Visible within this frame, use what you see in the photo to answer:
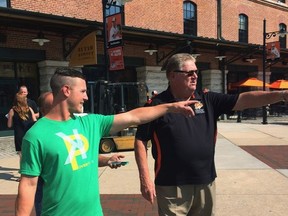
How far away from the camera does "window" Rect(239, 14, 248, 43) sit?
973 inches

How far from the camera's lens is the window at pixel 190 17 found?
2119cm

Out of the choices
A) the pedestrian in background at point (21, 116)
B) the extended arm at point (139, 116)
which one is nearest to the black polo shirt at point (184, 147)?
the extended arm at point (139, 116)

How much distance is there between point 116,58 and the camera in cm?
1165

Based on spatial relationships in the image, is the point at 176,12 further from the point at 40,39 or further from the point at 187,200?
the point at 187,200

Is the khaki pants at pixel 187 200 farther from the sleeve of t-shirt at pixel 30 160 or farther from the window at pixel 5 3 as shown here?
the window at pixel 5 3

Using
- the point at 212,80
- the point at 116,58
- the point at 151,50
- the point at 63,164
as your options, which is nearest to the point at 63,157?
the point at 63,164

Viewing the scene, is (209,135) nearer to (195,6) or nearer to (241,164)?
(241,164)

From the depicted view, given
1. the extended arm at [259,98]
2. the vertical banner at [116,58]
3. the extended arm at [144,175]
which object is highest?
the vertical banner at [116,58]

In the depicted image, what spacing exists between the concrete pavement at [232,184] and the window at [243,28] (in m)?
15.8

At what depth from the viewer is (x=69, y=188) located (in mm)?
2115

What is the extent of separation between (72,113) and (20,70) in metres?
13.1

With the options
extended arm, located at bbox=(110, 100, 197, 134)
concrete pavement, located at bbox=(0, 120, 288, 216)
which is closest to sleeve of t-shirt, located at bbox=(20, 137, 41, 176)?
extended arm, located at bbox=(110, 100, 197, 134)

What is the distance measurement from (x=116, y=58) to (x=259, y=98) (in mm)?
9052

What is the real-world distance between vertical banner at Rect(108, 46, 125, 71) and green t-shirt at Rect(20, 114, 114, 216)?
370 inches
